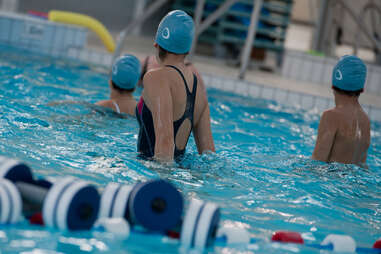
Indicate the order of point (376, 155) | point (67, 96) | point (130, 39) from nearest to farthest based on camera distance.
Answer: point (376, 155) → point (67, 96) → point (130, 39)

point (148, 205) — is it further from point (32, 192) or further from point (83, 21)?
point (83, 21)

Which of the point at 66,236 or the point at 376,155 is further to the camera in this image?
the point at 376,155

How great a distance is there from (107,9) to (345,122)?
1134cm

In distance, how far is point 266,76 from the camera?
10.5 m

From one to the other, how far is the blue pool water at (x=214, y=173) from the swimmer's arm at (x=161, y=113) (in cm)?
16

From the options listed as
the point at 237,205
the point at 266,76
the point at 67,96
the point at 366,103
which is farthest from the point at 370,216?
the point at 266,76

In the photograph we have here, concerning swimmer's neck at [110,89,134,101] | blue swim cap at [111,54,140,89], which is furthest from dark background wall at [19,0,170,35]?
blue swim cap at [111,54,140,89]

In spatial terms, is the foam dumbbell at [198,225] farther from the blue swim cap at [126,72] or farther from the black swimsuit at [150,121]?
the blue swim cap at [126,72]

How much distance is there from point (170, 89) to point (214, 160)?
0.74 m

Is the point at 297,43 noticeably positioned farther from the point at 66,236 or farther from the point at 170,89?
A: the point at 66,236

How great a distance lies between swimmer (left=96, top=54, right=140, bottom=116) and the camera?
5.39m

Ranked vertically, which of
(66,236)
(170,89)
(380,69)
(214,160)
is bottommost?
(66,236)

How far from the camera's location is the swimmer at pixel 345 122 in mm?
4461

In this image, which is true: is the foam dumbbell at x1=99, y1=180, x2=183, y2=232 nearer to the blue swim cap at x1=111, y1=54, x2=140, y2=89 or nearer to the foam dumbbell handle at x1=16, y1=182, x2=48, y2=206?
the foam dumbbell handle at x1=16, y1=182, x2=48, y2=206
